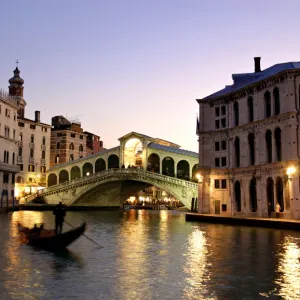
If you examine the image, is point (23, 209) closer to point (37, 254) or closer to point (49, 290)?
point (37, 254)

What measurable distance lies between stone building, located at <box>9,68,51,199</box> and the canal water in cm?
5796

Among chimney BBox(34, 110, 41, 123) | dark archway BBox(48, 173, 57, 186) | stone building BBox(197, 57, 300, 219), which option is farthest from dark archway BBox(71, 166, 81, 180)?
stone building BBox(197, 57, 300, 219)

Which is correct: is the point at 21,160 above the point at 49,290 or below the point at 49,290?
above

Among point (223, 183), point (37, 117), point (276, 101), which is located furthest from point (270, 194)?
point (37, 117)

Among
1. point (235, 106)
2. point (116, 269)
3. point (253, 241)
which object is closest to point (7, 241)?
point (116, 269)

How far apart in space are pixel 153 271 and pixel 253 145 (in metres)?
26.8

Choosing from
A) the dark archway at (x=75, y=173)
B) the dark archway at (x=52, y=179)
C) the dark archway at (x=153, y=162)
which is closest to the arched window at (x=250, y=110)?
the dark archway at (x=153, y=162)

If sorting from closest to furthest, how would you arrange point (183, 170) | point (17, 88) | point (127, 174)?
point (127, 174) < point (183, 170) < point (17, 88)

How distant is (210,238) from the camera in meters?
22.9

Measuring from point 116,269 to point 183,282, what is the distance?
258 cm

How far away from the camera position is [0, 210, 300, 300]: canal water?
10.2 meters

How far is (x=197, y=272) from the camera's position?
12891 mm

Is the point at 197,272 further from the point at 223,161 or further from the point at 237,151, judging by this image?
the point at 223,161

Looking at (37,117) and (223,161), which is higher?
(37,117)
